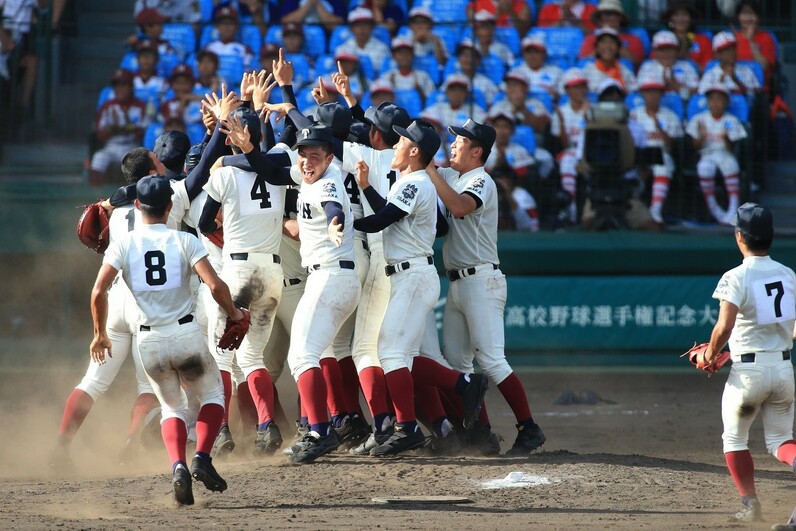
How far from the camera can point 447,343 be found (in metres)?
7.04

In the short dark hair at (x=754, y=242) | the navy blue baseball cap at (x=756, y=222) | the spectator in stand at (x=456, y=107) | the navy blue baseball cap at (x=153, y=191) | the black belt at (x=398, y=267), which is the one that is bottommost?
the black belt at (x=398, y=267)

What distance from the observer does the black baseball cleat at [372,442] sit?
648 centimetres

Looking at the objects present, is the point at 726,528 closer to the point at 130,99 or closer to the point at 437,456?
the point at 437,456

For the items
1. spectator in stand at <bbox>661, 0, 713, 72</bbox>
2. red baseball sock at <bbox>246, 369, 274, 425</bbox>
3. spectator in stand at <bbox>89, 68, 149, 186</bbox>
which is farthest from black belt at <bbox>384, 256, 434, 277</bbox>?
spectator in stand at <bbox>661, 0, 713, 72</bbox>

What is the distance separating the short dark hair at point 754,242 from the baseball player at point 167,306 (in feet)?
7.83

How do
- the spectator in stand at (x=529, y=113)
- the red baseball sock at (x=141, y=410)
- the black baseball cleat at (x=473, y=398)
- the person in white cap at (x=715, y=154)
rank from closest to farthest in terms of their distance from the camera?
the black baseball cleat at (x=473, y=398) → the red baseball sock at (x=141, y=410) → the person in white cap at (x=715, y=154) → the spectator in stand at (x=529, y=113)

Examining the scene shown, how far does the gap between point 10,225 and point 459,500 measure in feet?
21.7

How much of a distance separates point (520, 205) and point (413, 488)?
5257 millimetres

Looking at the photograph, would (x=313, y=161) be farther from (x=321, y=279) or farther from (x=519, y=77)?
(x=519, y=77)

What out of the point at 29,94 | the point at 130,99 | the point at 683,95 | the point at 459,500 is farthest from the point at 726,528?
the point at 29,94

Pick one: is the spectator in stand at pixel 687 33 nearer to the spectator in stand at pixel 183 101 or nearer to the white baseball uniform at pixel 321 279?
the spectator in stand at pixel 183 101

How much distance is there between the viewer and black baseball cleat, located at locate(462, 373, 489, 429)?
6.55 metres

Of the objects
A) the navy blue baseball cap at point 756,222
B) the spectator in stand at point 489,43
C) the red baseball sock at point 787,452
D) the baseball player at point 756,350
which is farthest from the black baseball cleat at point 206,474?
the spectator in stand at point 489,43

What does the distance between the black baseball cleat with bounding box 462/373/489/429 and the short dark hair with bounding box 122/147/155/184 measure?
2.20 m
